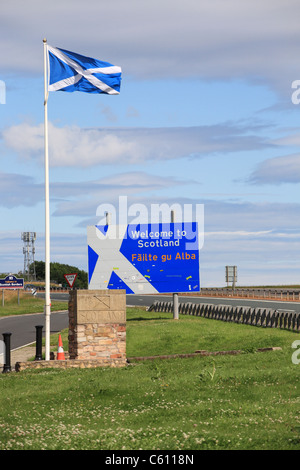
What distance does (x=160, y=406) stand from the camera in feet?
41.9

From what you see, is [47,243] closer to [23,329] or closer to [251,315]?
[251,315]

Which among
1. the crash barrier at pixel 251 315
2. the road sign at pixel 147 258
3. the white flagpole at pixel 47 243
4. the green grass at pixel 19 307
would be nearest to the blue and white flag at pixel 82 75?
the white flagpole at pixel 47 243

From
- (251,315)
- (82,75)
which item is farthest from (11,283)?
(82,75)

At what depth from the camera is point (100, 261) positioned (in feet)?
125

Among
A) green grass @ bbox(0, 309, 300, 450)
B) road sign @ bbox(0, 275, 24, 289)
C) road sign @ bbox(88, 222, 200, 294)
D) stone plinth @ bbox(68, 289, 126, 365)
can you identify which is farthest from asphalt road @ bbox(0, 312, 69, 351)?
road sign @ bbox(0, 275, 24, 289)

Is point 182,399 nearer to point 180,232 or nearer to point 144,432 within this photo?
point 144,432

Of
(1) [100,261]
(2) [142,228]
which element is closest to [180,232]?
(2) [142,228]

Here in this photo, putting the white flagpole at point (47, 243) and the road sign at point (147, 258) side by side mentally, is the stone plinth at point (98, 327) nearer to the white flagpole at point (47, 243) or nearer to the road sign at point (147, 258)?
the white flagpole at point (47, 243)

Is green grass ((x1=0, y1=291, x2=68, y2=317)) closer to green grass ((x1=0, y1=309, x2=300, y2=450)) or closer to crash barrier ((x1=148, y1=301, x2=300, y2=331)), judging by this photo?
crash barrier ((x1=148, y1=301, x2=300, y2=331))

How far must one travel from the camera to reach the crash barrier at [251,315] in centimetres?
2934

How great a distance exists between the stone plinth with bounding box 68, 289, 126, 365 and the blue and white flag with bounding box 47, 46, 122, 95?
22.1 ft

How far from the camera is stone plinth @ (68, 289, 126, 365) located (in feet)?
67.4

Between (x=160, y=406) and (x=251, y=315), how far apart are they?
838 inches

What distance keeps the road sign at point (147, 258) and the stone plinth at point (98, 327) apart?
17312 millimetres
